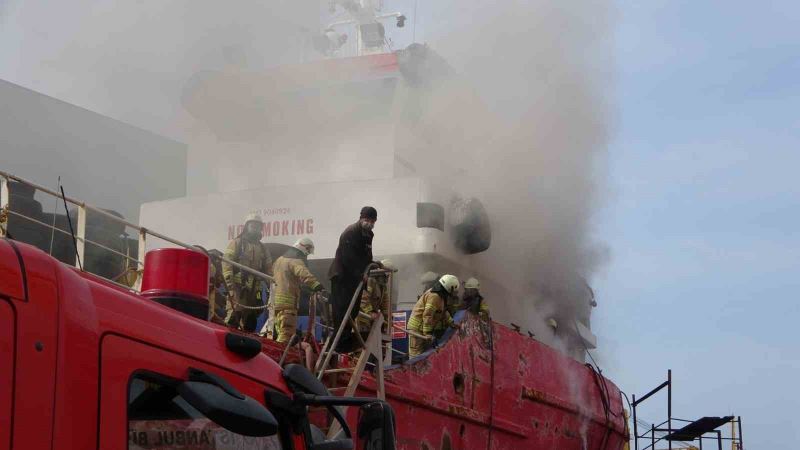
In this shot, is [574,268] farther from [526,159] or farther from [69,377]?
[69,377]

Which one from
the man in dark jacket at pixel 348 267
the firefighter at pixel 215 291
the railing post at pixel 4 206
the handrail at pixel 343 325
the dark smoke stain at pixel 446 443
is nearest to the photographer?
the railing post at pixel 4 206

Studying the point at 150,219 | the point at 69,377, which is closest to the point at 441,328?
the point at 150,219

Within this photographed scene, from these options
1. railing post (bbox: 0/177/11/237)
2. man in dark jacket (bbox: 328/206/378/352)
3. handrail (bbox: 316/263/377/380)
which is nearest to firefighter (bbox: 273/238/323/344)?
man in dark jacket (bbox: 328/206/378/352)

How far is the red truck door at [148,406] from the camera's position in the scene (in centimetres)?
283

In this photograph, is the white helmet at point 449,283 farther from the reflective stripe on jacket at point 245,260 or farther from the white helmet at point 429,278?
the reflective stripe on jacket at point 245,260

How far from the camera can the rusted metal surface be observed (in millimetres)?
8367

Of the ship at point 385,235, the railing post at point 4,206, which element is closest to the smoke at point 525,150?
the ship at point 385,235

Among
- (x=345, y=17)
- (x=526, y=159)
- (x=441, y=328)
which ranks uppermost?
(x=345, y=17)

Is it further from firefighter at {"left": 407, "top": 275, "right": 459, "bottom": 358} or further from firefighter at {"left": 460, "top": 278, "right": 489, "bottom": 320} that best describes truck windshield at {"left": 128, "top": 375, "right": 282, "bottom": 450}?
firefighter at {"left": 460, "top": 278, "right": 489, "bottom": 320}

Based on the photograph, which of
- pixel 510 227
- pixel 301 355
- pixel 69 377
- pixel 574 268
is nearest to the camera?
pixel 69 377

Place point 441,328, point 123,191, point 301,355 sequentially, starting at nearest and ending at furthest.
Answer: point 301,355, point 441,328, point 123,191

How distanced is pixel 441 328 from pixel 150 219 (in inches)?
220

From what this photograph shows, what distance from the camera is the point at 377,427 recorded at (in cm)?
318

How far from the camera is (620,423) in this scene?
42.5ft
